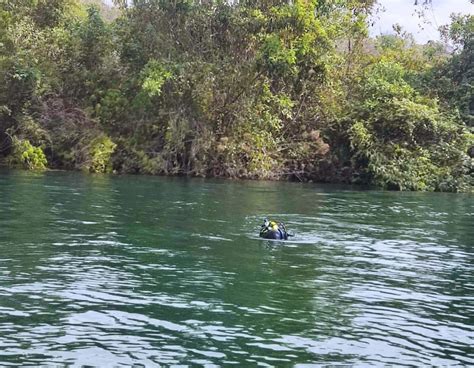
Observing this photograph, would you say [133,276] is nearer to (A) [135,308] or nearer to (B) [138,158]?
(A) [135,308]

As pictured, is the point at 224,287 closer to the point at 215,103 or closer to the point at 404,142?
the point at 215,103

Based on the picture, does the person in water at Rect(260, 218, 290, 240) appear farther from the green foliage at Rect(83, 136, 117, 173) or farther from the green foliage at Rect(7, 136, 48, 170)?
the green foliage at Rect(7, 136, 48, 170)

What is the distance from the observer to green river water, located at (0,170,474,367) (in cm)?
875

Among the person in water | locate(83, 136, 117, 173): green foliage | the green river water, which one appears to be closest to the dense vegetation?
locate(83, 136, 117, 173): green foliage

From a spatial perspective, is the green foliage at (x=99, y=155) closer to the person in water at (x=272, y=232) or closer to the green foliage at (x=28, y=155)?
the green foliage at (x=28, y=155)

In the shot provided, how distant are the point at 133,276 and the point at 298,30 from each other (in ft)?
102

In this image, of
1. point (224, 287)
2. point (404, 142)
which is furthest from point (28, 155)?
point (224, 287)

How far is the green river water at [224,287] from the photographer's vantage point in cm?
875

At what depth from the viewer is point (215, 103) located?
140 feet

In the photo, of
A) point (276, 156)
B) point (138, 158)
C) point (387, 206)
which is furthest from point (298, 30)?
point (387, 206)

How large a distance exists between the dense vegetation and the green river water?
1763 cm

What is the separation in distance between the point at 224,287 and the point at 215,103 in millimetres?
31463

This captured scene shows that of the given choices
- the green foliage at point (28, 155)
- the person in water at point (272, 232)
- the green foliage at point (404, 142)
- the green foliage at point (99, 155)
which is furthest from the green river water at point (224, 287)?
the green foliage at point (99, 155)

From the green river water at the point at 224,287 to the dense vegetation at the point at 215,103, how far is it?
1763 centimetres
